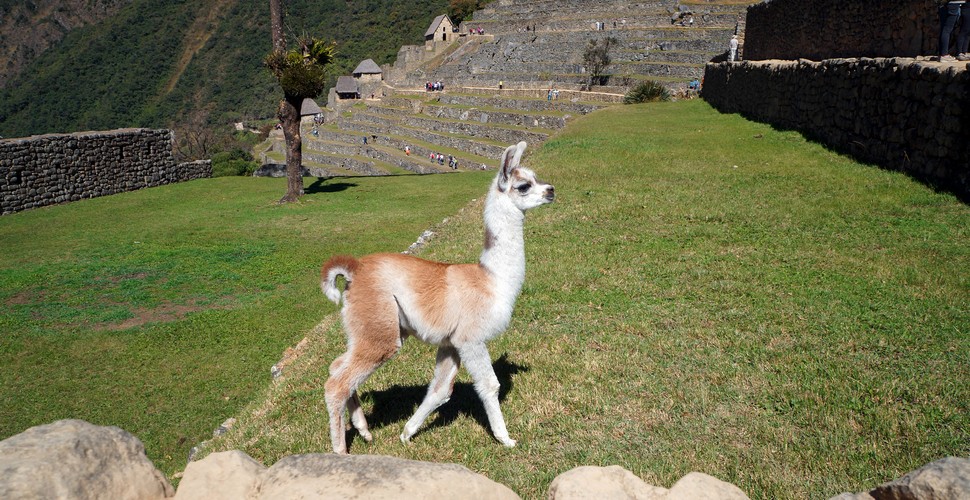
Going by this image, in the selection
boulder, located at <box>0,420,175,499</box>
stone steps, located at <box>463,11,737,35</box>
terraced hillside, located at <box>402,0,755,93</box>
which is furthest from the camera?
stone steps, located at <box>463,11,737,35</box>

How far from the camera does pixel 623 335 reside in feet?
17.9

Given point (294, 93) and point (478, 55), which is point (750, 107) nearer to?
point (294, 93)

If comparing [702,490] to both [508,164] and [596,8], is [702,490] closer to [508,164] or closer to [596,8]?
[508,164]

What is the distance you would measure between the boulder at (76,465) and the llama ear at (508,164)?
2.32 metres

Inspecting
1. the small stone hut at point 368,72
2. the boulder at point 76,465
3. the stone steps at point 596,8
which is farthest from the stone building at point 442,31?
the boulder at point 76,465

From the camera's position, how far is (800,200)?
9.01 m

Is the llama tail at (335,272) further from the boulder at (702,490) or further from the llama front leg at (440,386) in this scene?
the boulder at (702,490)

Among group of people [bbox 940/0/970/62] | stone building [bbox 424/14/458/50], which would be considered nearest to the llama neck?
group of people [bbox 940/0/970/62]

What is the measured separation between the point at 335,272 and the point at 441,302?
0.66 meters

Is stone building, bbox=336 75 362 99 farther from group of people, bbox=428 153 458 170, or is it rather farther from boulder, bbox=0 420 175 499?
boulder, bbox=0 420 175 499

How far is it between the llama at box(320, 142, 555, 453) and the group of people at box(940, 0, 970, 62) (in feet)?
28.5

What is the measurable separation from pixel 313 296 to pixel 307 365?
10.5 feet

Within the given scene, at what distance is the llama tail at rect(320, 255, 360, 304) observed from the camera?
3.94m

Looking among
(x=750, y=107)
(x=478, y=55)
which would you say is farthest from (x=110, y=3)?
(x=750, y=107)
